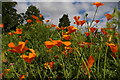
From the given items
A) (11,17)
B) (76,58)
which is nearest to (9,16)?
(11,17)

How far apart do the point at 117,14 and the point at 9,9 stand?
25.2 m

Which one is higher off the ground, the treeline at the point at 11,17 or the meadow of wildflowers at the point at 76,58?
the treeline at the point at 11,17

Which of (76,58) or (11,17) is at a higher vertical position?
(11,17)

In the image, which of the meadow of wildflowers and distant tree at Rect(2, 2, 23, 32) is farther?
distant tree at Rect(2, 2, 23, 32)

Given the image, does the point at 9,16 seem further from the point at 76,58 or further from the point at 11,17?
the point at 76,58

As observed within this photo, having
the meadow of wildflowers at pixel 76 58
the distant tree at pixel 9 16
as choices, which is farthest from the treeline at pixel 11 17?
the meadow of wildflowers at pixel 76 58

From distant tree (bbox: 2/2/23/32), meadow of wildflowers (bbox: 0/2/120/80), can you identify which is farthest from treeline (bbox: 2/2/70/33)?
meadow of wildflowers (bbox: 0/2/120/80)

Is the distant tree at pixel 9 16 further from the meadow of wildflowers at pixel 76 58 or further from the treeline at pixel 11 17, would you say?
the meadow of wildflowers at pixel 76 58

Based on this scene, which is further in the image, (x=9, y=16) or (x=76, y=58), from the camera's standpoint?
(x=9, y=16)

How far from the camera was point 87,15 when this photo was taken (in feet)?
6.96

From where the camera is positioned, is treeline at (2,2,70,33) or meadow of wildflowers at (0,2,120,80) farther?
treeline at (2,2,70,33)

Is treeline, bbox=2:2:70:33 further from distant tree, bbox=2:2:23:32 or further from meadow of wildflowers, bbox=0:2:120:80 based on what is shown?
meadow of wildflowers, bbox=0:2:120:80

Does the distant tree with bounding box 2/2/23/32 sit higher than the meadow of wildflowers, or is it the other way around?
the distant tree with bounding box 2/2/23/32

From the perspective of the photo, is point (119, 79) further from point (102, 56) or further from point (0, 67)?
point (0, 67)
